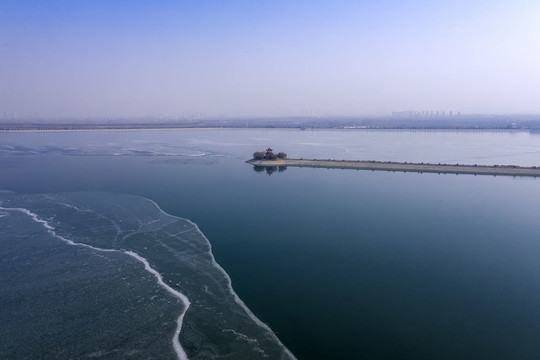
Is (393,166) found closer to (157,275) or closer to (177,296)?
(157,275)

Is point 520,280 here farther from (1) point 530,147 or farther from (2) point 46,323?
(1) point 530,147

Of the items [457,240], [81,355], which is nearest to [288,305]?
[81,355]

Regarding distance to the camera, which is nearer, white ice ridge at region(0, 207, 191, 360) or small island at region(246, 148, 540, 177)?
white ice ridge at region(0, 207, 191, 360)

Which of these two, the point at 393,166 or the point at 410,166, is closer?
the point at 410,166

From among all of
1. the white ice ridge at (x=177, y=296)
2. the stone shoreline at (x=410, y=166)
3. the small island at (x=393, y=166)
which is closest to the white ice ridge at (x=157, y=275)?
the white ice ridge at (x=177, y=296)

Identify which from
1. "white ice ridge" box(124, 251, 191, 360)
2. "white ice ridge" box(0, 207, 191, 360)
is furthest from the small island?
"white ice ridge" box(124, 251, 191, 360)

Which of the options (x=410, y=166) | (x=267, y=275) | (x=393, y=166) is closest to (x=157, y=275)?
(x=267, y=275)

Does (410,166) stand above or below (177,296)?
above

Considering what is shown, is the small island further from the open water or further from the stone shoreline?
the open water
